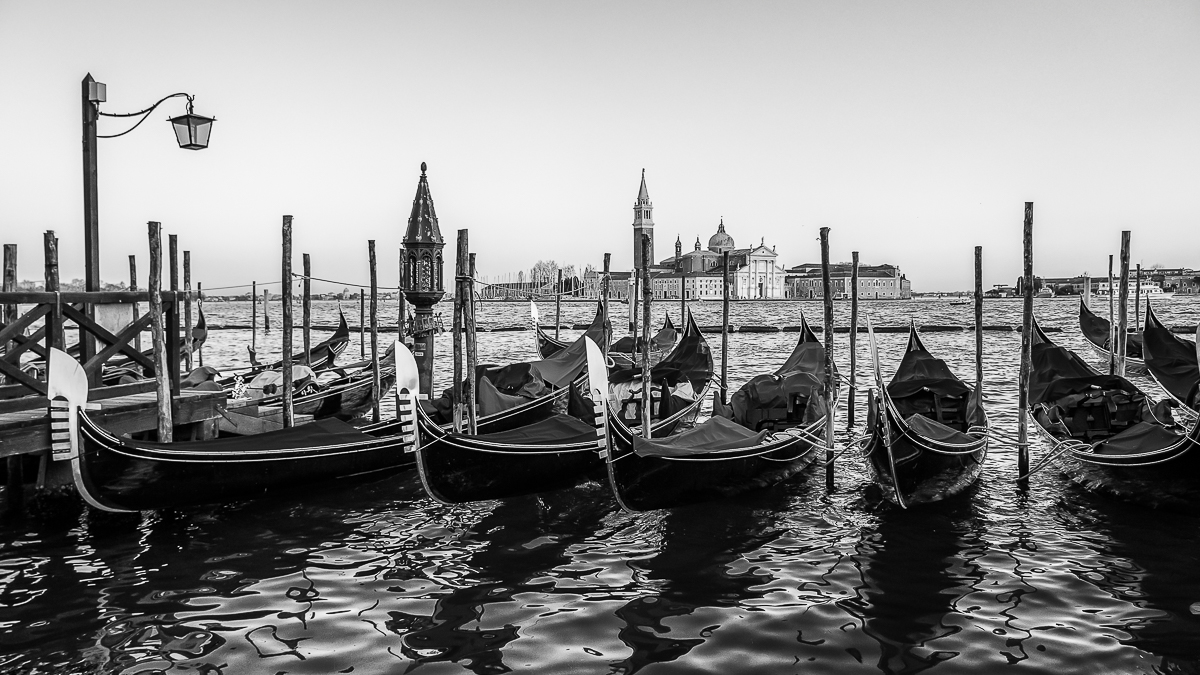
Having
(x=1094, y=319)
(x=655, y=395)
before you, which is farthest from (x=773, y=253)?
(x=655, y=395)

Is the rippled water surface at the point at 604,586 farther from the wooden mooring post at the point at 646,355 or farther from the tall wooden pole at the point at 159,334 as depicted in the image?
the wooden mooring post at the point at 646,355

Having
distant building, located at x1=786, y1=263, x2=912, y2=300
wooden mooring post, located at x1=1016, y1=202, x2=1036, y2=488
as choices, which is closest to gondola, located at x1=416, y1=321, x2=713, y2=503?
wooden mooring post, located at x1=1016, y1=202, x2=1036, y2=488

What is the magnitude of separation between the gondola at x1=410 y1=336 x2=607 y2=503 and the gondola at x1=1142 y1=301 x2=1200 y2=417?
531cm

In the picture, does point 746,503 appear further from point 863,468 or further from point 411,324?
point 411,324

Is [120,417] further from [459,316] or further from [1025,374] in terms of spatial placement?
[1025,374]

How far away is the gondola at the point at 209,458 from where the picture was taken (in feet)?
14.3

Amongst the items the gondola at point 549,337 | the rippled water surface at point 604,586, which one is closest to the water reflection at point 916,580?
the rippled water surface at point 604,586

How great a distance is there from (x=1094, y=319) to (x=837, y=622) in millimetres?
11923

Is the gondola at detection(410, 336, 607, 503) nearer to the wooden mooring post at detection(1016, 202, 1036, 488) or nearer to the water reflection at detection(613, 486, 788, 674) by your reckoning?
the water reflection at detection(613, 486, 788, 674)

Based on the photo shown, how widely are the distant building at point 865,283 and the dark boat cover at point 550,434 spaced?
3443 inches

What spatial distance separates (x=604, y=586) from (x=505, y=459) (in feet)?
4.84

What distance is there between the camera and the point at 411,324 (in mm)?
10008

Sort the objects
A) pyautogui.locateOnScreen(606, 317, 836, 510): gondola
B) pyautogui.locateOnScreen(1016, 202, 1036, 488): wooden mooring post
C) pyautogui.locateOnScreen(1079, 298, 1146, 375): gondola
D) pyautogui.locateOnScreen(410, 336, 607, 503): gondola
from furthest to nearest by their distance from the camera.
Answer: pyautogui.locateOnScreen(1079, 298, 1146, 375): gondola → pyautogui.locateOnScreen(1016, 202, 1036, 488): wooden mooring post → pyautogui.locateOnScreen(410, 336, 607, 503): gondola → pyautogui.locateOnScreen(606, 317, 836, 510): gondola

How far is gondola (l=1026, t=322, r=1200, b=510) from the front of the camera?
16.4 ft
